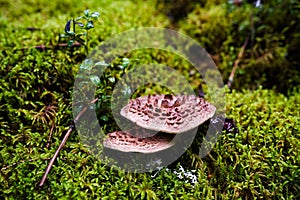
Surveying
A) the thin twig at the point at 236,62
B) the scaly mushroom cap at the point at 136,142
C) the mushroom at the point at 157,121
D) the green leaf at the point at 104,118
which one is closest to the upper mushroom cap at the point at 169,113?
the mushroom at the point at 157,121

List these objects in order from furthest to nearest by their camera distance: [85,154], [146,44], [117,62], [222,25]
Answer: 1. [222,25]
2. [146,44]
3. [117,62]
4. [85,154]

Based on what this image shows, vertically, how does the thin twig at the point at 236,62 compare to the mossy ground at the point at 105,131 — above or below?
above

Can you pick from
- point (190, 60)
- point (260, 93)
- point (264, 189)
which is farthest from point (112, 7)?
point (264, 189)

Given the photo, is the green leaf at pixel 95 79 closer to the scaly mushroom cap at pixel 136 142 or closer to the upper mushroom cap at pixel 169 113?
the upper mushroom cap at pixel 169 113

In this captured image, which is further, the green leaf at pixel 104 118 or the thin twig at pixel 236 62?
the thin twig at pixel 236 62

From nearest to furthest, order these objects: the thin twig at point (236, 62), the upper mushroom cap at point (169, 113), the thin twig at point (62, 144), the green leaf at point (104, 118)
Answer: the thin twig at point (62, 144) < the upper mushroom cap at point (169, 113) < the green leaf at point (104, 118) < the thin twig at point (236, 62)

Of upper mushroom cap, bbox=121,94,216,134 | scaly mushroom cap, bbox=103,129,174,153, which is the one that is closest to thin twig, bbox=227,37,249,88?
upper mushroom cap, bbox=121,94,216,134

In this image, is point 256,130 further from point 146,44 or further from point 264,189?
point 146,44
